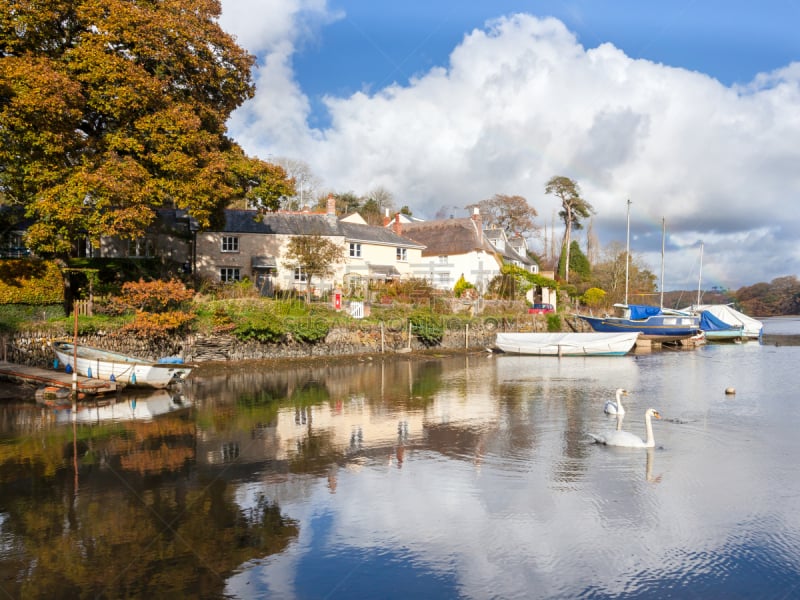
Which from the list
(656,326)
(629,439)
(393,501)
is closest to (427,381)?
(629,439)

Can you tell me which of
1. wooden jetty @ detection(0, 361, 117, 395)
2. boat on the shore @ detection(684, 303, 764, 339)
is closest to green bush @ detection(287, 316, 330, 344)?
wooden jetty @ detection(0, 361, 117, 395)

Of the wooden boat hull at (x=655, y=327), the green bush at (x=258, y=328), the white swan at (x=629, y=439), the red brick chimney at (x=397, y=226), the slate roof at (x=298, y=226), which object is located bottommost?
the white swan at (x=629, y=439)

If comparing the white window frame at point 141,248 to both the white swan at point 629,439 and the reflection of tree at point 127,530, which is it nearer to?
the reflection of tree at point 127,530

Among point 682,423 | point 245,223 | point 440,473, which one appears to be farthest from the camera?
point 245,223

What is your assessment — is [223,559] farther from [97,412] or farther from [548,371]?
[548,371]

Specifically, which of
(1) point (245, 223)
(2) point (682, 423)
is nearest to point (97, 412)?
(2) point (682, 423)

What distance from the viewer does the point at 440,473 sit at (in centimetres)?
1270

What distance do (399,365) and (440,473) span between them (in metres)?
21.3

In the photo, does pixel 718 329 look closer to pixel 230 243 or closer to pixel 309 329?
pixel 309 329

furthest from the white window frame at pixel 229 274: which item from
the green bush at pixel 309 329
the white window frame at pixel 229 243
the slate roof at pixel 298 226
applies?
the green bush at pixel 309 329

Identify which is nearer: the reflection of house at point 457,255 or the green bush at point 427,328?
the green bush at point 427,328

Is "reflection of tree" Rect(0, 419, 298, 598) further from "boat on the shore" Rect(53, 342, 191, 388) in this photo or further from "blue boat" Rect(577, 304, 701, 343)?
"blue boat" Rect(577, 304, 701, 343)

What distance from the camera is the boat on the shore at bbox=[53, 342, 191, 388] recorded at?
2203 centimetres

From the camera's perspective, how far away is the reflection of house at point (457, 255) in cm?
5822
